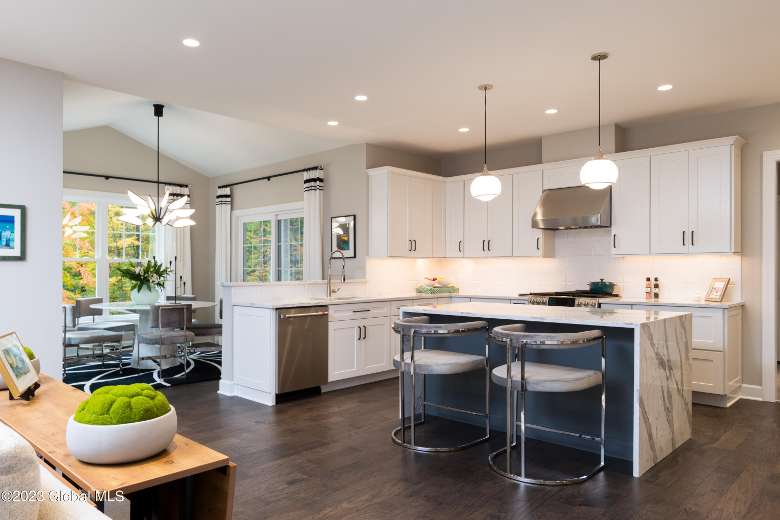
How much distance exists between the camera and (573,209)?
578 cm

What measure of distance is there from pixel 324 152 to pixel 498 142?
2.31 m

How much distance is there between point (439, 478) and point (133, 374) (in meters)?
4.46

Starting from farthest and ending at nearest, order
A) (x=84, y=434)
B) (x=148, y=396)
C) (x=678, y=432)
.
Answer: (x=678, y=432) < (x=148, y=396) < (x=84, y=434)

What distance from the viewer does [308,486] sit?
3.10 metres

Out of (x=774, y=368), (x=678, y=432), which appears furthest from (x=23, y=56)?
(x=774, y=368)

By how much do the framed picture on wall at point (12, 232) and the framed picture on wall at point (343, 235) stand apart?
360cm

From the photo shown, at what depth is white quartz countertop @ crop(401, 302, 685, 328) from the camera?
333 cm

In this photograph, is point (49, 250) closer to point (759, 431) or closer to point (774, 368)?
point (759, 431)

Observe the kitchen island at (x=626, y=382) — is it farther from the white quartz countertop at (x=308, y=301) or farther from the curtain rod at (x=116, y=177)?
the curtain rod at (x=116, y=177)

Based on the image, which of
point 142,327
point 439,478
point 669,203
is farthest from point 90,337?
point 669,203

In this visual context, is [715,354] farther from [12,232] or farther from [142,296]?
[142,296]

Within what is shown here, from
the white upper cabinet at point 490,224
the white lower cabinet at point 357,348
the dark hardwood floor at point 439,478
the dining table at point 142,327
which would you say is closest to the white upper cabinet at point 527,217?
the white upper cabinet at point 490,224

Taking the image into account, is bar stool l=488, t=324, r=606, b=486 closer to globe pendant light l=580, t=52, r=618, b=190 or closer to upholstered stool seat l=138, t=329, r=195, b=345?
globe pendant light l=580, t=52, r=618, b=190

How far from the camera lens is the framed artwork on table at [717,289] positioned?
200 inches
